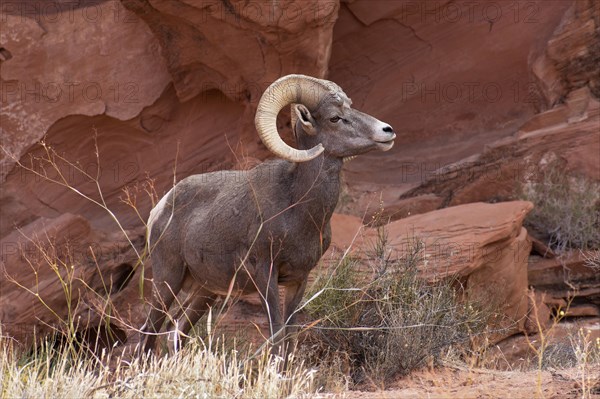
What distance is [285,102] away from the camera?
24.1 feet

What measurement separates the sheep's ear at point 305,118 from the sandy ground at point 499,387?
83.3 inches

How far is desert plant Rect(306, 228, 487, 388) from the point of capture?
752 centimetres

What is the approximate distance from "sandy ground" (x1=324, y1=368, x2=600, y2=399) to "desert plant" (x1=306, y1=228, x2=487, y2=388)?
1.42 ft

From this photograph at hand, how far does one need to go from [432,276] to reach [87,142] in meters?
5.90

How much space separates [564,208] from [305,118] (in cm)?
552

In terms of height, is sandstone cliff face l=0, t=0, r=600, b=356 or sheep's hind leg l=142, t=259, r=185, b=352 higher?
sandstone cliff face l=0, t=0, r=600, b=356

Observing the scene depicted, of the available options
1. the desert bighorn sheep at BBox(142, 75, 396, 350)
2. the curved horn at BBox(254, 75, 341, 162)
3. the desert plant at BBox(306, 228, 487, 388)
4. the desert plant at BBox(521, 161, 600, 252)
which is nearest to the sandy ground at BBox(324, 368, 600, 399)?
the desert plant at BBox(306, 228, 487, 388)


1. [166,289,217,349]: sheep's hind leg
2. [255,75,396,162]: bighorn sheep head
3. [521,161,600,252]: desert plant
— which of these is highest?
[255,75,396,162]: bighorn sheep head

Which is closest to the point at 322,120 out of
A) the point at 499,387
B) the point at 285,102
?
the point at 285,102

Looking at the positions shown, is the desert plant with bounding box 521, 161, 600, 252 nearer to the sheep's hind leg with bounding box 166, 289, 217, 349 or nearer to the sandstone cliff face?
the sandstone cliff face

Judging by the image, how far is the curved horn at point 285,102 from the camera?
279 inches

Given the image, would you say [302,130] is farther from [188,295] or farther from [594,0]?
[594,0]

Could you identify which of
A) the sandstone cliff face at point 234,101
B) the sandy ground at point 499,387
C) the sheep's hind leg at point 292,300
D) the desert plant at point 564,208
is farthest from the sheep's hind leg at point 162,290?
the desert plant at point 564,208

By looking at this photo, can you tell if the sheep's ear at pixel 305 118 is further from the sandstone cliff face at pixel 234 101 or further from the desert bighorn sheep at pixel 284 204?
the sandstone cliff face at pixel 234 101
